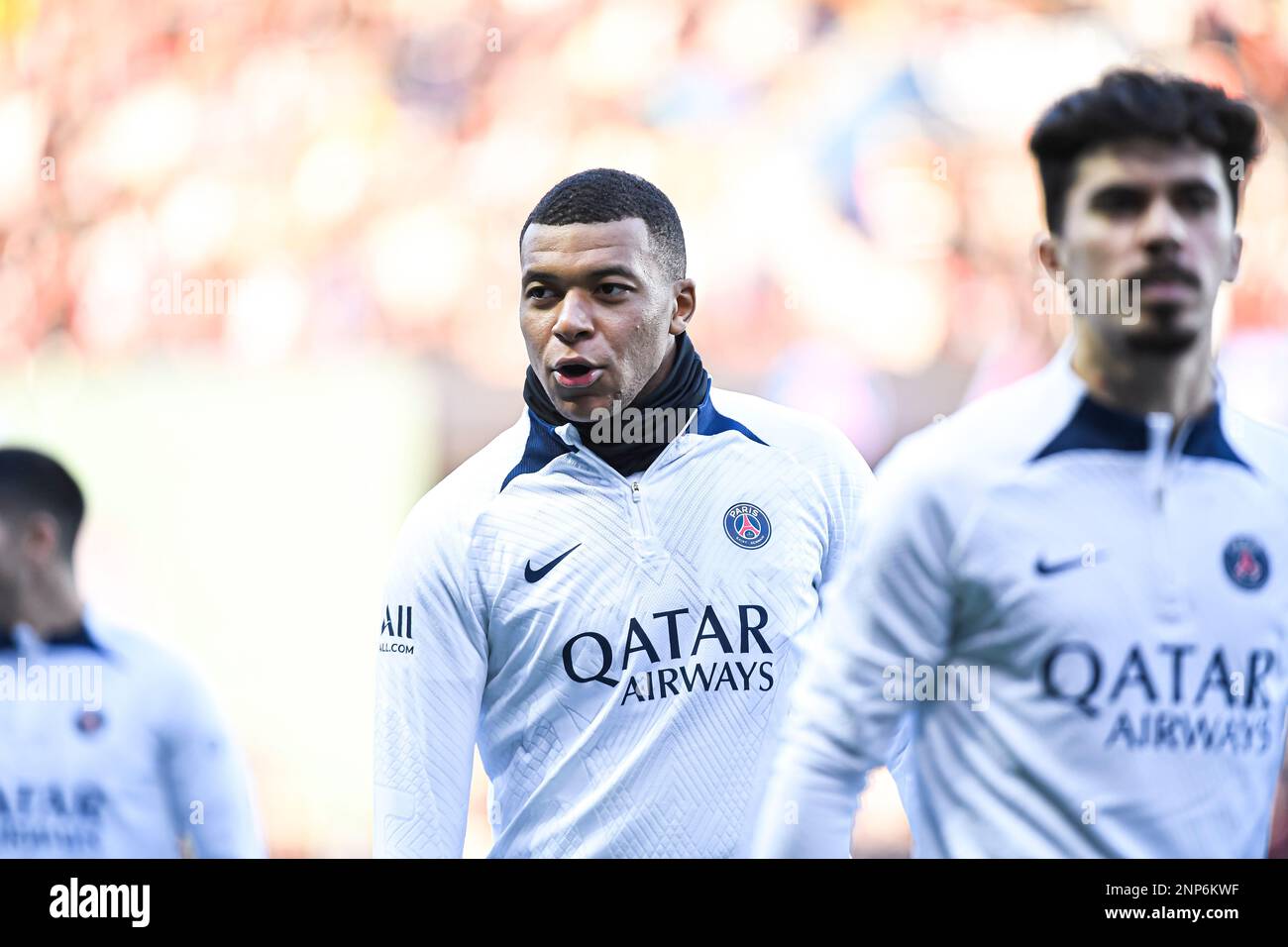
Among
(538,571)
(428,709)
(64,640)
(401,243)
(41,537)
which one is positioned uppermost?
(401,243)

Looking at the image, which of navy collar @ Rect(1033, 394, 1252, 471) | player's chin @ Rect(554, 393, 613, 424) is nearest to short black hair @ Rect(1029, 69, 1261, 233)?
navy collar @ Rect(1033, 394, 1252, 471)

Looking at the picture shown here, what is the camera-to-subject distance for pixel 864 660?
233cm

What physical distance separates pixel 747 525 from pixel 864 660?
2.27 feet

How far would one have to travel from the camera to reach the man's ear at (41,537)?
3902 mm

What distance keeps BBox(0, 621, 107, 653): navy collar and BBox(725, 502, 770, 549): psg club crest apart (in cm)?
160

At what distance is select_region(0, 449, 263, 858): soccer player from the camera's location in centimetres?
352

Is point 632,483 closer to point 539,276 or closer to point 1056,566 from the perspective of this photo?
point 539,276

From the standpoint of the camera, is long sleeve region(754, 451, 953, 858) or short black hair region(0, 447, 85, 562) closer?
long sleeve region(754, 451, 953, 858)

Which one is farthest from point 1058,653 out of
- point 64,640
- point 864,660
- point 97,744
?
point 64,640

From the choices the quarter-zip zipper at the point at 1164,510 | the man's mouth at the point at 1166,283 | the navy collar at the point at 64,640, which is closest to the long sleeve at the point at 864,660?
the quarter-zip zipper at the point at 1164,510

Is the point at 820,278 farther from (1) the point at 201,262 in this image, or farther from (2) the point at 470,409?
(1) the point at 201,262

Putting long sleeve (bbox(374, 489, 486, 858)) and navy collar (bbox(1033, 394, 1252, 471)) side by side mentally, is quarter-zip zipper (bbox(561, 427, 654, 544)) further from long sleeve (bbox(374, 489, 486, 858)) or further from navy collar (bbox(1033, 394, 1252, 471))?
navy collar (bbox(1033, 394, 1252, 471))

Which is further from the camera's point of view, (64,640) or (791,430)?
(64,640)

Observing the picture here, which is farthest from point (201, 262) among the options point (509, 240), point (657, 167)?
point (657, 167)
